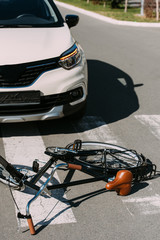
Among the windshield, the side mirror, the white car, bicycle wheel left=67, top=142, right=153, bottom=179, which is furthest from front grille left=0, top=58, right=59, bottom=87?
the side mirror

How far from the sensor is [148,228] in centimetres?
375

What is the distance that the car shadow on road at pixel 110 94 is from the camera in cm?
663

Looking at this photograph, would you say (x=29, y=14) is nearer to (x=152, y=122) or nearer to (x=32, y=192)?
(x=152, y=122)

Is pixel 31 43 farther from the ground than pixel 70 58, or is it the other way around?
pixel 31 43

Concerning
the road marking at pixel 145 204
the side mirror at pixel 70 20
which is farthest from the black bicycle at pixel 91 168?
the side mirror at pixel 70 20

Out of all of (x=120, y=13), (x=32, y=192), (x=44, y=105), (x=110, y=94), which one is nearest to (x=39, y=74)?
(x=44, y=105)

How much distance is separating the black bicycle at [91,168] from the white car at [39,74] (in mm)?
738

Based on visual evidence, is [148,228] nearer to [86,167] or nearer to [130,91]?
[86,167]

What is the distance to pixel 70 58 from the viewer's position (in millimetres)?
5492

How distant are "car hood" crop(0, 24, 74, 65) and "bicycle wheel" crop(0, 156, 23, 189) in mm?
1489

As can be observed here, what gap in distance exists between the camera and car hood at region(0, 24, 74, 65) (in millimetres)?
5133

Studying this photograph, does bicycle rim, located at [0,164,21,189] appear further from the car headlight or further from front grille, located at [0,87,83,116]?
the car headlight

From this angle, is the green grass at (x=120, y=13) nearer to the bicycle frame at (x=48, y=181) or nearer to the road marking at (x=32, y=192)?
the road marking at (x=32, y=192)

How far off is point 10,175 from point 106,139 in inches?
75.4
